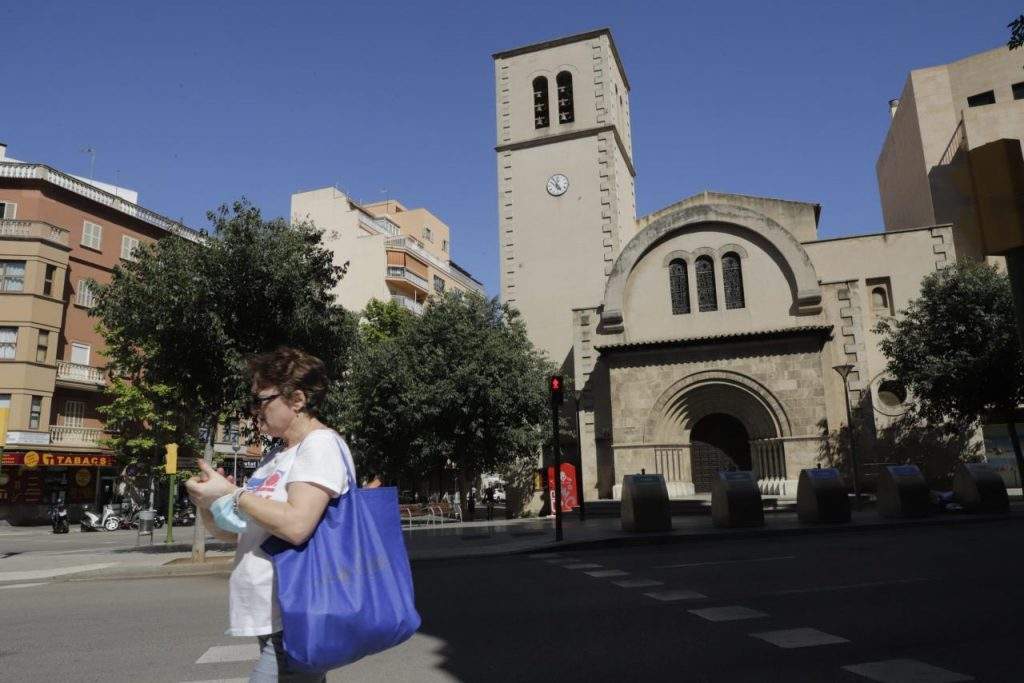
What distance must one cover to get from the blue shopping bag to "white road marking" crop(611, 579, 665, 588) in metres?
6.65

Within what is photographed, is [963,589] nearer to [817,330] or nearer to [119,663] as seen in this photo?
[119,663]

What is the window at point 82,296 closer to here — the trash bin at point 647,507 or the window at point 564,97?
the window at point 564,97

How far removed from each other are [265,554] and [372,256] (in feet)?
166

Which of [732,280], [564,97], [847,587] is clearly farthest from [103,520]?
[847,587]

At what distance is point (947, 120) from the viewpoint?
35.2 meters

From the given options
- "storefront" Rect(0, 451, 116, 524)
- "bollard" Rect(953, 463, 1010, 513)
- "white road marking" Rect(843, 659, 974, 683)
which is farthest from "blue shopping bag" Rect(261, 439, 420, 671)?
"storefront" Rect(0, 451, 116, 524)

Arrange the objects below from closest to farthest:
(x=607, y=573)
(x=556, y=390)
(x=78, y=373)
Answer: (x=607, y=573) < (x=556, y=390) < (x=78, y=373)

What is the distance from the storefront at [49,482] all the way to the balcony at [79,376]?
3107 millimetres

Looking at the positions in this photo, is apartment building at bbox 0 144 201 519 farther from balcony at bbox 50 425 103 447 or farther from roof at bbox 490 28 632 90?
roof at bbox 490 28 632 90

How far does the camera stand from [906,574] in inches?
338

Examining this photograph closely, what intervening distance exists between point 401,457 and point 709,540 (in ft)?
45.2

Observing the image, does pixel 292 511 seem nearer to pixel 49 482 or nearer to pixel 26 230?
pixel 26 230

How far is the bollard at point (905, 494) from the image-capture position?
16062 mm

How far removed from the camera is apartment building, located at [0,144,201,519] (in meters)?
29.9
